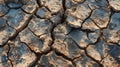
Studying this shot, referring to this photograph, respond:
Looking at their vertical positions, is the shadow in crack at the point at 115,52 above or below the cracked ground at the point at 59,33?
below

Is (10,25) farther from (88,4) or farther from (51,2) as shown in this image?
(88,4)

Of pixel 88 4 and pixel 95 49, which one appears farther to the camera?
pixel 88 4

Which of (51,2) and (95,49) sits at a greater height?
(51,2)

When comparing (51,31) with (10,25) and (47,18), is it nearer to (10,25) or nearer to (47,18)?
(47,18)

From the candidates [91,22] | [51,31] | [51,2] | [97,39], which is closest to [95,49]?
[97,39]

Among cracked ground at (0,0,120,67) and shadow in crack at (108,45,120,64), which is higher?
cracked ground at (0,0,120,67)

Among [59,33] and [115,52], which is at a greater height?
[59,33]
